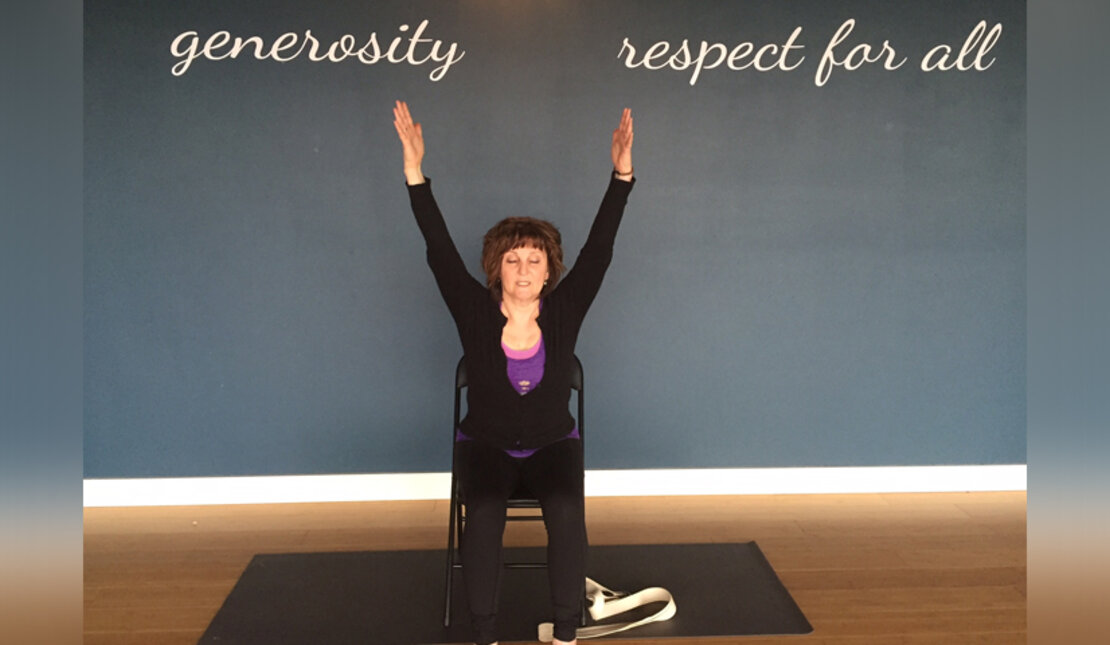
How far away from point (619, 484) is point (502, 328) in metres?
1.57

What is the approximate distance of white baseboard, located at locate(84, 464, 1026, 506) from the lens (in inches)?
151

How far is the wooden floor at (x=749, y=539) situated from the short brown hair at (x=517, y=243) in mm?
1165

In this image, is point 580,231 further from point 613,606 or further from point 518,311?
point 613,606

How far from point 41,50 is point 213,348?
10.4 ft

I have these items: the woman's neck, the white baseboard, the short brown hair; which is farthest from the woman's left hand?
the white baseboard

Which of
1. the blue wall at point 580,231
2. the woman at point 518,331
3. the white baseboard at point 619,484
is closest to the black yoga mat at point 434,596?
the woman at point 518,331

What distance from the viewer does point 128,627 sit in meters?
2.61

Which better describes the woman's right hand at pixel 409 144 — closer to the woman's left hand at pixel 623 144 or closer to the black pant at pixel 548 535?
the woman's left hand at pixel 623 144

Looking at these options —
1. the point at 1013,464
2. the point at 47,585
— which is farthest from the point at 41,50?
the point at 1013,464

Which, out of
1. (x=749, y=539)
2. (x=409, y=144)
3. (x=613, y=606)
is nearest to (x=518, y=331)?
(x=409, y=144)

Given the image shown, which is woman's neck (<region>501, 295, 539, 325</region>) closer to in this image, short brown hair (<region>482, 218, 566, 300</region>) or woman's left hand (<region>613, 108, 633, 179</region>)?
short brown hair (<region>482, 218, 566, 300</region>)

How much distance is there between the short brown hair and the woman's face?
0.06 feet

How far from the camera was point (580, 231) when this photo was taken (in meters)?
3.83

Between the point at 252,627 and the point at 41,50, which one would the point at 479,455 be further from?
the point at 41,50
